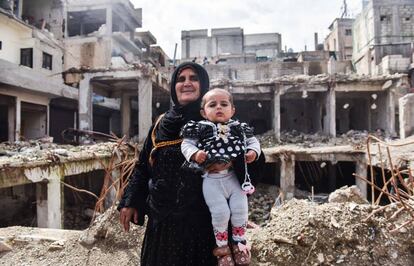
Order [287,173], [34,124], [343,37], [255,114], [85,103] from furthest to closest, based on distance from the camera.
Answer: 1. [343,37]
2. [255,114]
3. [34,124]
4. [85,103]
5. [287,173]

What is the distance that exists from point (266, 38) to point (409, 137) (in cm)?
2469

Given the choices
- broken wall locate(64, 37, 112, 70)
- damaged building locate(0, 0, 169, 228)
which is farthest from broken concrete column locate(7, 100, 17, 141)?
broken wall locate(64, 37, 112, 70)

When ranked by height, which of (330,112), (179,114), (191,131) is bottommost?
(191,131)

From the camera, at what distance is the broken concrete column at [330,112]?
15.0 metres

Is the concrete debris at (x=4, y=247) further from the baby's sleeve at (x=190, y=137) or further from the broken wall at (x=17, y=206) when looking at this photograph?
the broken wall at (x=17, y=206)

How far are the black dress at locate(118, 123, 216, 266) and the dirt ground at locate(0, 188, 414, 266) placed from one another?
1.86 meters

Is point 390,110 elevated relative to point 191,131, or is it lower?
elevated

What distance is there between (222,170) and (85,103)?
12412 mm

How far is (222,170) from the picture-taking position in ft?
5.77

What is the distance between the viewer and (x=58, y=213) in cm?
750

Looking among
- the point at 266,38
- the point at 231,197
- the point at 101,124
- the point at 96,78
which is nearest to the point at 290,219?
the point at 231,197

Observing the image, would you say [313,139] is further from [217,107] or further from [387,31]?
[217,107]

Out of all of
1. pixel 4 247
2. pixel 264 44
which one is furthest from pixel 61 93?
pixel 264 44

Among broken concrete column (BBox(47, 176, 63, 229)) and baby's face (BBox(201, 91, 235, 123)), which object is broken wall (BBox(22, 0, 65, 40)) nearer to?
broken concrete column (BBox(47, 176, 63, 229))
